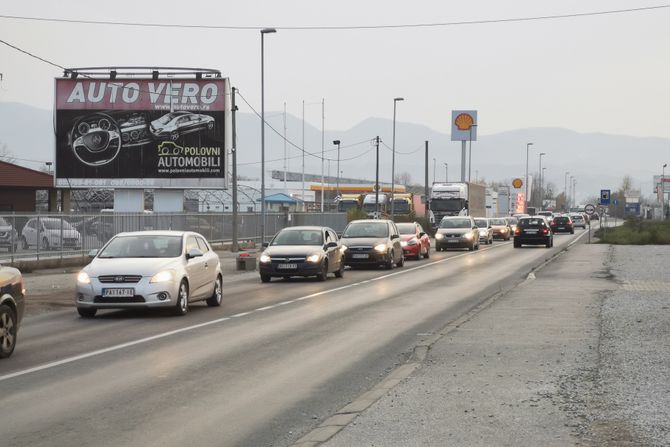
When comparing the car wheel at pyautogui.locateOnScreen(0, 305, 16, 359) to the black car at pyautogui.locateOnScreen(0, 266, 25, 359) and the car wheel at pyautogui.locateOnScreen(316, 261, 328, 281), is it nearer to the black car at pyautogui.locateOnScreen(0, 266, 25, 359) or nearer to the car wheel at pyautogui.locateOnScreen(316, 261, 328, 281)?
the black car at pyautogui.locateOnScreen(0, 266, 25, 359)

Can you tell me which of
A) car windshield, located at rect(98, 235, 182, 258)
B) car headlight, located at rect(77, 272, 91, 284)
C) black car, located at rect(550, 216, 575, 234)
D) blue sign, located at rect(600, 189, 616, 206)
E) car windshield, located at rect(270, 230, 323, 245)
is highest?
blue sign, located at rect(600, 189, 616, 206)

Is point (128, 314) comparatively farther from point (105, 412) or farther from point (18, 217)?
point (18, 217)

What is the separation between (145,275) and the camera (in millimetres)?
16703

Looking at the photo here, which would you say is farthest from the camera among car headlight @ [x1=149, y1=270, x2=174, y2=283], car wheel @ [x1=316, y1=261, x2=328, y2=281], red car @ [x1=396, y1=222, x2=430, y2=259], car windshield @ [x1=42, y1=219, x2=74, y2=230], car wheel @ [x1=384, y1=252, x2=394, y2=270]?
red car @ [x1=396, y1=222, x2=430, y2=259]

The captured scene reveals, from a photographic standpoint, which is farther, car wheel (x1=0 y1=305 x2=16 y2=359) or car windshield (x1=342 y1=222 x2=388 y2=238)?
car windshield (x1=342 y1=222 x2=388 y2=238)

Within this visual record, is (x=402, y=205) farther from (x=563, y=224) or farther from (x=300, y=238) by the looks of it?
(x=300, y=238)

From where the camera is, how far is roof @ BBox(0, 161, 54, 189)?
52.0 meters

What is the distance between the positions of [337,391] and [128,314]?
9.14 m

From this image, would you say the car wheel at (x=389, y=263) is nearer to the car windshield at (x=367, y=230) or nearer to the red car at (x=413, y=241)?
the car windshield at (x=367, y=230)

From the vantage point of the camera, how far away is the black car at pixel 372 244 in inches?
1270

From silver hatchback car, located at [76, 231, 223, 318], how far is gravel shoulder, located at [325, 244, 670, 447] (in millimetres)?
5083

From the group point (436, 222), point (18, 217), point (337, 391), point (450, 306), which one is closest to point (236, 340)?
point (337, 391)

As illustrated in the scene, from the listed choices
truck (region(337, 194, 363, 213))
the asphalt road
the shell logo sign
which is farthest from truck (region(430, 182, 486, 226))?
the asphalt road

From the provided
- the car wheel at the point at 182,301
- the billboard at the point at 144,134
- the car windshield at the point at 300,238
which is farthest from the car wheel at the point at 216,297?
the billboard at the point at 144,134
